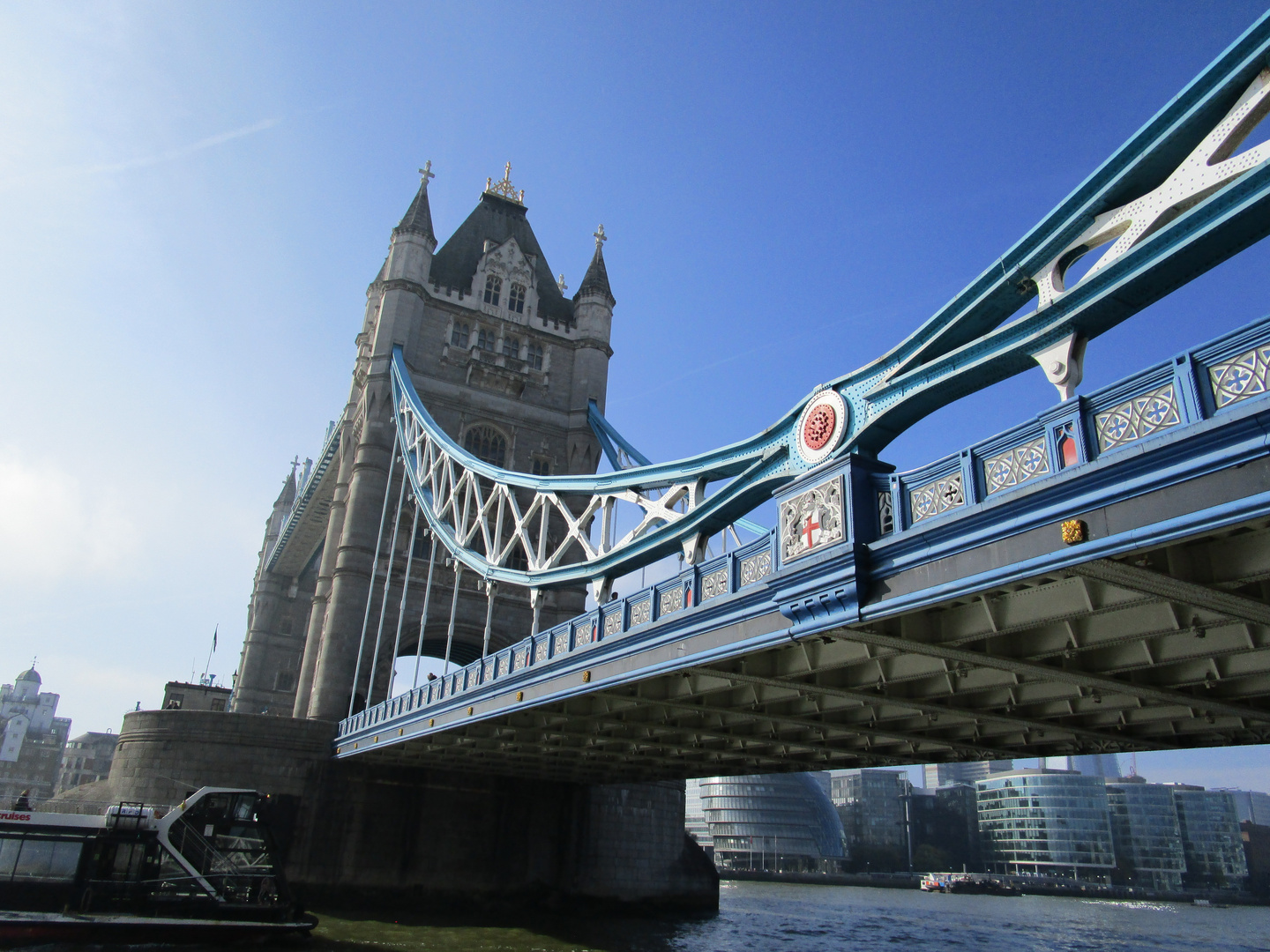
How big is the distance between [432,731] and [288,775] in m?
10.1

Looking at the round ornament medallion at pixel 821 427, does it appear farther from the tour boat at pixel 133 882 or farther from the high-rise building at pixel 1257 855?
the high-rise building at pixel 1257 855

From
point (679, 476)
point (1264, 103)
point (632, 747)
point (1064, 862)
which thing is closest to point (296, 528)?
point (632, 747)

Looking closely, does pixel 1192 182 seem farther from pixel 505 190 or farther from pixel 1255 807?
pixel 1255 807

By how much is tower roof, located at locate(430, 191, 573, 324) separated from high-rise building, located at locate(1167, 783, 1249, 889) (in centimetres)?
11047

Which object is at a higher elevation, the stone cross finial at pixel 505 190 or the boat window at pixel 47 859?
the stone cross finial at pixel 505 190

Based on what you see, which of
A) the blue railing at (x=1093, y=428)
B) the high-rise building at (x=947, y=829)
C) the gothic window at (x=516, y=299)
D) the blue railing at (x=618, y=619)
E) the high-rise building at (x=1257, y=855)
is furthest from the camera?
the high-rise building at (x=947, y=829)

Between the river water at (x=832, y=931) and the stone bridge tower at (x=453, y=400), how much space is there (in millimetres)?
11608

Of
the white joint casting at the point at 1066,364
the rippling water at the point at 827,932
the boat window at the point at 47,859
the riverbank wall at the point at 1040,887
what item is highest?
the white joint casting at the point at 1066,364

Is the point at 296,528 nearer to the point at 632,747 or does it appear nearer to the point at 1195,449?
the point at 632,747

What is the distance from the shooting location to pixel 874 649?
13.7 meters

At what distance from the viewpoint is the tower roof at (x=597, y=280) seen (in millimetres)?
49500

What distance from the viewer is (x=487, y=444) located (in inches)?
1769

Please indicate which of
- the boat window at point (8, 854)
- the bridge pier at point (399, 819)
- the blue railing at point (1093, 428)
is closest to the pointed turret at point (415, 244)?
the bridge pier at point (399, 819)

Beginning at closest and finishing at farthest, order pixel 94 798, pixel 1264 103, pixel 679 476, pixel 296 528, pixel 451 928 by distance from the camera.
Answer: pixel 1264 103, pixel 679 476, pixel 451 928, pixel 94 798, pixel 296 528
